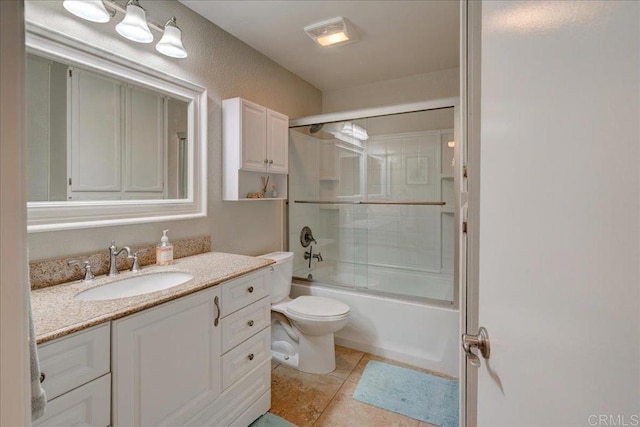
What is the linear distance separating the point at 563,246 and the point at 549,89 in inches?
7.3

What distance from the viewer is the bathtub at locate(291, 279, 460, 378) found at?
7.27 feet

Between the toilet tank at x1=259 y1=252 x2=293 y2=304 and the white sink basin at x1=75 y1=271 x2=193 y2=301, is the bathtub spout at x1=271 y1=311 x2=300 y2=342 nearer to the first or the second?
the toilet tank at x1=259 y1=252 x2=293 y2=304

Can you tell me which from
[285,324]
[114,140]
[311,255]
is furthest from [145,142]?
[311,255]

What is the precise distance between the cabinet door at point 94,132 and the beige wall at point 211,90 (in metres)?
0.20

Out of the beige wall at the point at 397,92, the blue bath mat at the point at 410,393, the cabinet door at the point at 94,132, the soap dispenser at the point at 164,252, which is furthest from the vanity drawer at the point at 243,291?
the beige wall at the point at 397,92

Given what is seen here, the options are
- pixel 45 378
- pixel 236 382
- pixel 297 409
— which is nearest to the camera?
pixel 45 378

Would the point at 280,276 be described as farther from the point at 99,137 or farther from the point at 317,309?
the point at 99,137

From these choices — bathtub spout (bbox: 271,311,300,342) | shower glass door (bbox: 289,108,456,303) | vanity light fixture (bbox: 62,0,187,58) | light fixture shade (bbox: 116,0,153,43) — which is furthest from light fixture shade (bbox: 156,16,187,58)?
bathtub spout (bbox: 271,311,300,342)

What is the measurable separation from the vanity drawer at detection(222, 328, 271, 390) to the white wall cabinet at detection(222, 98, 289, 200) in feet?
3.27

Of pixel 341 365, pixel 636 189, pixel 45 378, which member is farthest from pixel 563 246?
pixel 341 365

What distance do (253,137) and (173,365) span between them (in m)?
1.57

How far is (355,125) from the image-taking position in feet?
9.56

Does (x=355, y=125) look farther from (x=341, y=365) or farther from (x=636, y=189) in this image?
(x=636, y=189)

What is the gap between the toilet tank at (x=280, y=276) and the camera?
7.87ft
